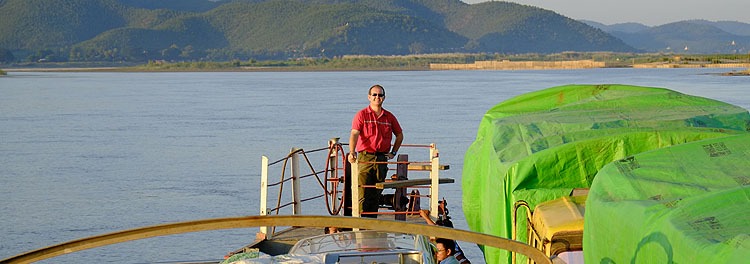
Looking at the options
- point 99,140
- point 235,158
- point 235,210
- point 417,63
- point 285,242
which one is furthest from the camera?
point 417,63

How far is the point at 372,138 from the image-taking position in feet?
34.7

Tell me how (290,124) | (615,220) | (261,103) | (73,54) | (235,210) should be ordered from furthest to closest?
(73,54) → (261,103) → (290,124) → (235,210) → (615,220)

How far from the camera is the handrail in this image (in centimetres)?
456

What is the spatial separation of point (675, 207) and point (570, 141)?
158 inches

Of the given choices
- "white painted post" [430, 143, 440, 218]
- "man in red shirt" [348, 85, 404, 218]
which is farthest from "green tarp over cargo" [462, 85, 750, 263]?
"man in red shirt" [348, 85, 404, 218]

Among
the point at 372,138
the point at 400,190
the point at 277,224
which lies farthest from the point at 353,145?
the point at 277,224

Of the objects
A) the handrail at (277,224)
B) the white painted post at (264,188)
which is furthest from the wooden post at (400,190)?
the handrail at (277,224)

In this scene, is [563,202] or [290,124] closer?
[563,202]

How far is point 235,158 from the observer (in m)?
23.6

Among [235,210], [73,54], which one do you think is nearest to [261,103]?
[235,210]

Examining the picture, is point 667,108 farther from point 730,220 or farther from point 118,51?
point 118,51

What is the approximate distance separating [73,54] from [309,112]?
529 feet

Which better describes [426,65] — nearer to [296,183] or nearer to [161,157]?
[161,157]

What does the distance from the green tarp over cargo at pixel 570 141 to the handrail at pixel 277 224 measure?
181 inches
